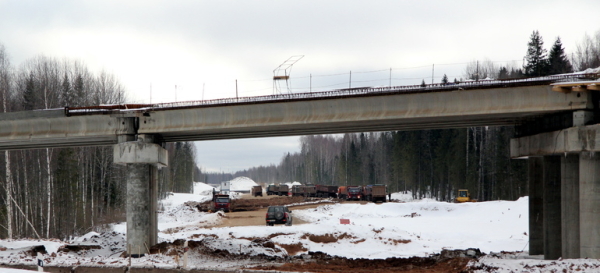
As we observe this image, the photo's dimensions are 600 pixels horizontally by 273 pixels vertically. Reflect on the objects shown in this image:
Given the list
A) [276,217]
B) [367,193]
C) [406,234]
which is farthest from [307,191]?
[406,234]

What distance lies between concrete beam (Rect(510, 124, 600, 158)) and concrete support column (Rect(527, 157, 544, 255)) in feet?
8.29

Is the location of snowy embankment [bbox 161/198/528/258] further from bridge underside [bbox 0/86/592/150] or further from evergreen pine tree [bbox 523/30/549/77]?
evergreen pine tree [bbox 523/30/549/77]

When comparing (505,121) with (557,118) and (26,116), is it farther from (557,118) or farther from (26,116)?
(26,116)

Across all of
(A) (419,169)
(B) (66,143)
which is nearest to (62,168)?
(B) (66,143)

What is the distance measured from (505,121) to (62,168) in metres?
39.4

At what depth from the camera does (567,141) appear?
22250 millimetres

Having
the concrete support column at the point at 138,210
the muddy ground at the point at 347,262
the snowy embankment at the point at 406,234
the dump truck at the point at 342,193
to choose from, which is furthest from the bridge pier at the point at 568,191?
the dump truck at the point at 342,193

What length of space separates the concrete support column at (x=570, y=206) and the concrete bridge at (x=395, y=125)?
4 cm

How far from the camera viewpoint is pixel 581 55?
76.1 m

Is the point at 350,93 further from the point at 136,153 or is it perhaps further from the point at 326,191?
the point at 326,191

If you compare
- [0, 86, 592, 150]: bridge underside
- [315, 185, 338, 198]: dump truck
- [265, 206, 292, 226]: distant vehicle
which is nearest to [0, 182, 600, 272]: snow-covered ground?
[265, 206, 292, 226]: distant vehicle

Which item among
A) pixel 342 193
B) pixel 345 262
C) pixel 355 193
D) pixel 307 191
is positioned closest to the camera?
pixel 345 262

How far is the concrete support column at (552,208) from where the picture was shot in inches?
993

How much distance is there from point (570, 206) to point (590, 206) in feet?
4.50
